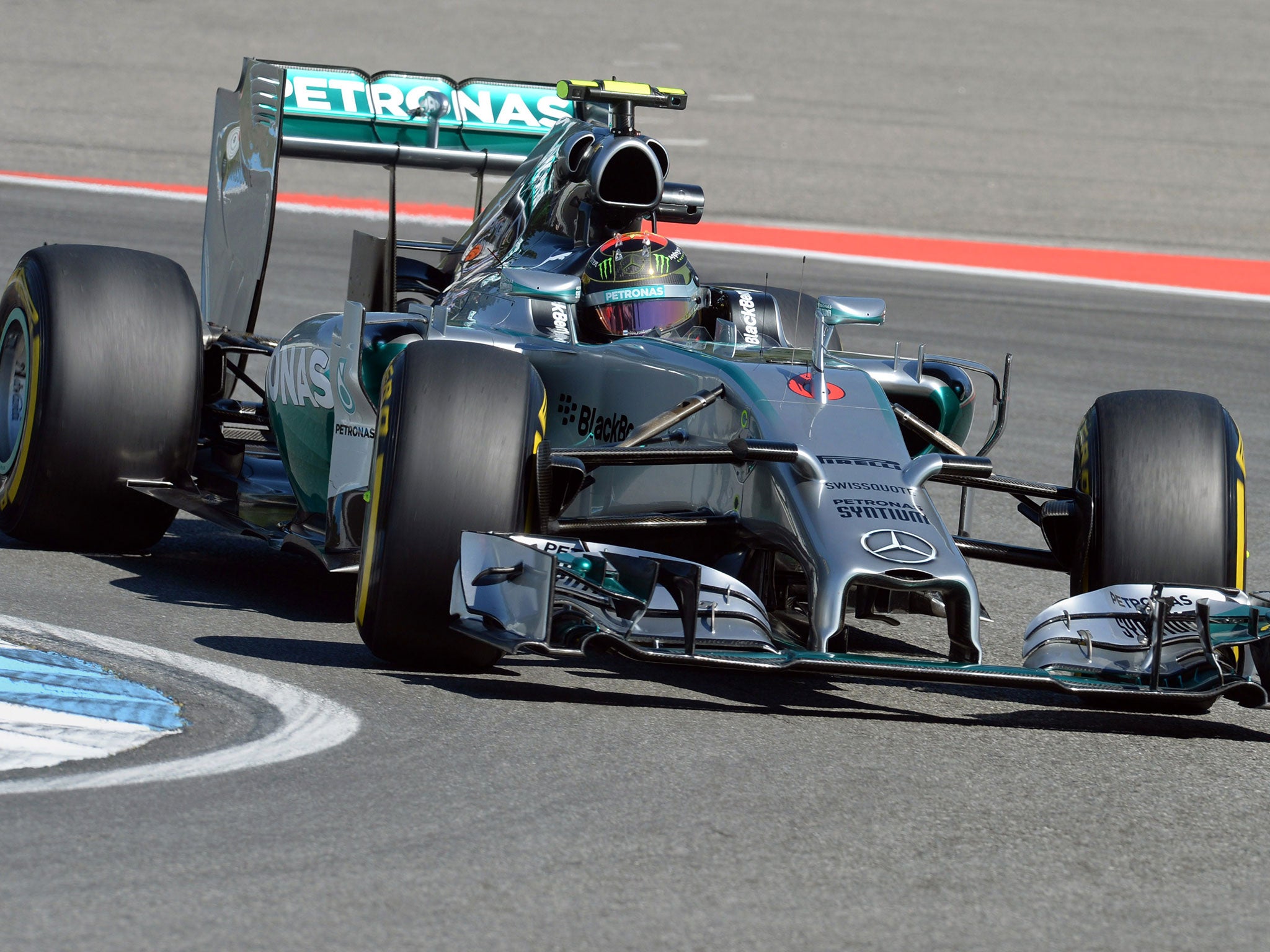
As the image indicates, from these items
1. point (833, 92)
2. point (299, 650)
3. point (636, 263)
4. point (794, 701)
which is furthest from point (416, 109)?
point (833, 92)

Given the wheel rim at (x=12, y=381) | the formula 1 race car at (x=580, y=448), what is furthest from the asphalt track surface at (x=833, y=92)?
the wheel rim at (x=12, y=381)

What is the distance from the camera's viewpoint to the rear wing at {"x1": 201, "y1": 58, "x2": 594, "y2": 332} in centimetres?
784

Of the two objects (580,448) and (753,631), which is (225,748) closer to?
(753,631)

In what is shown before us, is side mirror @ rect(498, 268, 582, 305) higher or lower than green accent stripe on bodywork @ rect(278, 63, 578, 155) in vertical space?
lower

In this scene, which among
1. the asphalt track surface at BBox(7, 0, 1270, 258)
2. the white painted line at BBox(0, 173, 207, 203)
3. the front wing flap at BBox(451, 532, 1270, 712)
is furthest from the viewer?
the asphalt track surface at BBox(7, 0, 1270, 258)

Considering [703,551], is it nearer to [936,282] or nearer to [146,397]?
[146,397]

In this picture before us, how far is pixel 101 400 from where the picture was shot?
22.6 feet

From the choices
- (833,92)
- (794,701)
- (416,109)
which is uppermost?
(833,92)

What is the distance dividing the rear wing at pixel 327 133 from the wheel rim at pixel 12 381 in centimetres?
93

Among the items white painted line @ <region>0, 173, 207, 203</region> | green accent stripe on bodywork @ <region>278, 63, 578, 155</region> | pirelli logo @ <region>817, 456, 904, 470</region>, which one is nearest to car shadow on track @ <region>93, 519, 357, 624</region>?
pirelli logo @ <region>817, 456, 904, 470</region>

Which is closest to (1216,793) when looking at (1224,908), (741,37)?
(1224,908)

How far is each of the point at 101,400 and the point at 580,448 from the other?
1.89 meters

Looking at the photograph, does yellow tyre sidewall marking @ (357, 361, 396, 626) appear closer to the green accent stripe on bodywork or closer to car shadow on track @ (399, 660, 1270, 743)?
car shadow on track @ (399, 660, 1270, 743)

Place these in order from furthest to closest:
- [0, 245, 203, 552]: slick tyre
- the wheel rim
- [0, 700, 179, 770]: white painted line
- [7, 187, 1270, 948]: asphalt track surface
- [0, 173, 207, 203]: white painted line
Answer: [0, 173, 207, 203]: white painted line → the wheel rim → [0, 245, 203, 552]: slick tyre → [0, 700, 179, 770]: white painted line → [7, 187, 1270, 948]: asphalt track surface
